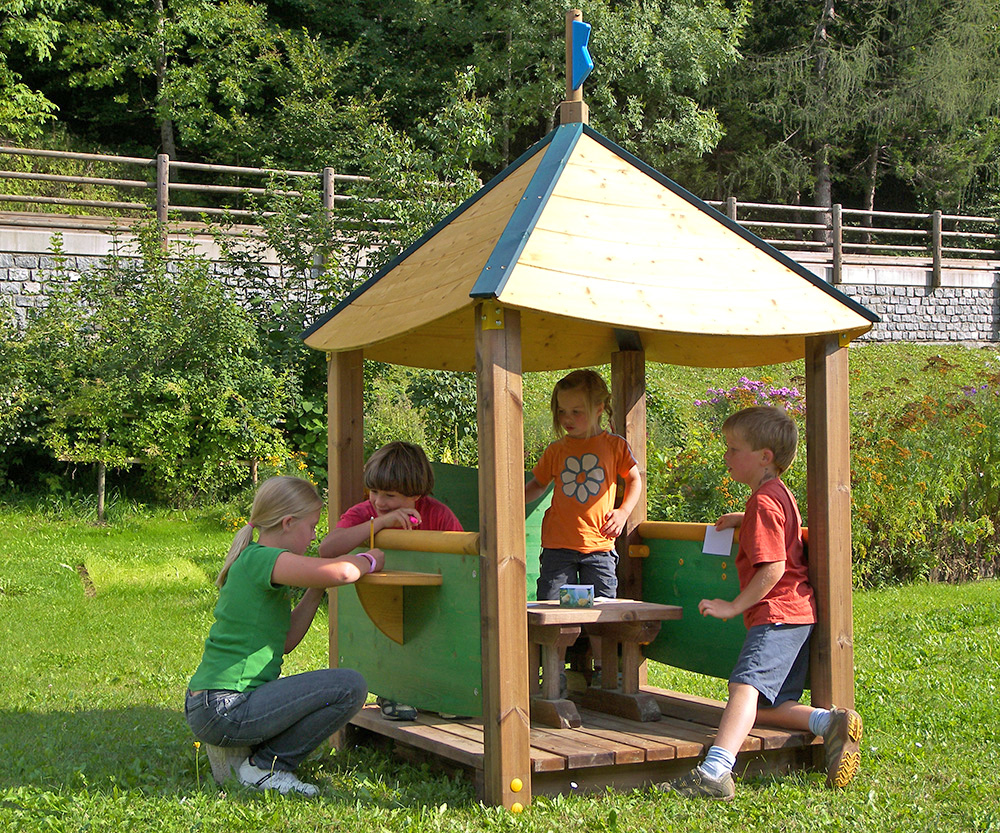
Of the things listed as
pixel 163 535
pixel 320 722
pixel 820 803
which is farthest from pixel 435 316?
pixel 163 535

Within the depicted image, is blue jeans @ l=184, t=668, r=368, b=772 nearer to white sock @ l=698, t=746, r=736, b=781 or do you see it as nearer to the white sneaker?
the white sneaker

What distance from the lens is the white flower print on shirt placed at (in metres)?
5.43

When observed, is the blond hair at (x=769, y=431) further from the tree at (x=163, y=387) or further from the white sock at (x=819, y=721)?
the tree at (x=163, y=387)

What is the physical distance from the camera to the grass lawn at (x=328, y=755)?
12.9 ft

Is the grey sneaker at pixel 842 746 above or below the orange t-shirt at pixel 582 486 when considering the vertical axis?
below

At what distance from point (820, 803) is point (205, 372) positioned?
383 inches

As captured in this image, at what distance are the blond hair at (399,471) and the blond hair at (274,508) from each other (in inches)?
21.5

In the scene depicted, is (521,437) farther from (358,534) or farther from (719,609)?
(719,609)

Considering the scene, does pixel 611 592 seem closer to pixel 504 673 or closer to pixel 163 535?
pixel 504 673

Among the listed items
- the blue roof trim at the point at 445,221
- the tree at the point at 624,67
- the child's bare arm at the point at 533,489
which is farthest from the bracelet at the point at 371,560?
the tree at the point at 624,67

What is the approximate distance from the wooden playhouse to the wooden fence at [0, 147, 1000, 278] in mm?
8446

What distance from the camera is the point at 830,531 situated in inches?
181

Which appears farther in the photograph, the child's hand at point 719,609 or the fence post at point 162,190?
the fence post at point 162,190

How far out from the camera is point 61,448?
11883 mm
